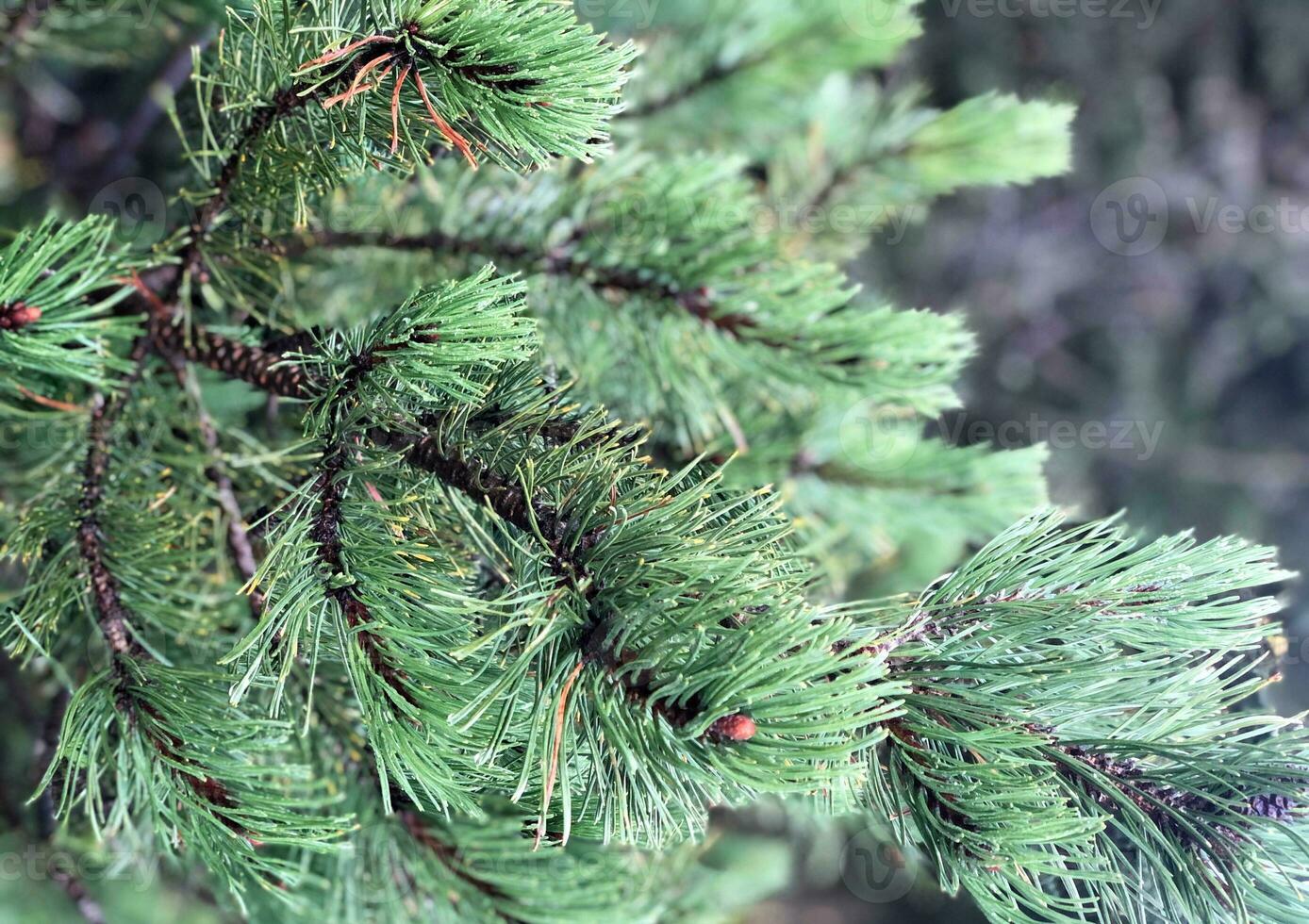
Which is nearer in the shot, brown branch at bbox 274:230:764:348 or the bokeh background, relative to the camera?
brown branch at bbox 274:230:764:348

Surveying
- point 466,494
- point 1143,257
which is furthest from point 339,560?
point 1143,257

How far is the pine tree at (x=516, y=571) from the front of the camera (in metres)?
0.22

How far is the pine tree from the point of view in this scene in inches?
8.5

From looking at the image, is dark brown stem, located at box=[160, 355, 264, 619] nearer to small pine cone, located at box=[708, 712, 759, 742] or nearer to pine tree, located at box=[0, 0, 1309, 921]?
pine tree, located at box=[0, 0, 1309, 921]

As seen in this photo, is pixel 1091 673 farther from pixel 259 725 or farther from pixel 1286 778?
pixel 259 725

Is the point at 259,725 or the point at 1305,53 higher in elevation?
the point at 1305,53

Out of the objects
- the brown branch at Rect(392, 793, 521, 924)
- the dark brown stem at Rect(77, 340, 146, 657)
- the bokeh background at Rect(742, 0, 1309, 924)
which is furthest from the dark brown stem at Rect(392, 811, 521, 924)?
the bokeh background at Rect(742, 0, 1309, 924)

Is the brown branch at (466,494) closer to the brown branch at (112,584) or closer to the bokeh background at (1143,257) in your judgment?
the brown branch at (112,584)

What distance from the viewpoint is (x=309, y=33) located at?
10.1 inches

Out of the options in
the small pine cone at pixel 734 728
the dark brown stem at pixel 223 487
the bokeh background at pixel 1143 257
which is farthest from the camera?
the bokeh background at pixel 1143 257

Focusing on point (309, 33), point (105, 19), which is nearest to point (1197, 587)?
point (309, 33)

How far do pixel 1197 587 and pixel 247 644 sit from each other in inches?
9.2

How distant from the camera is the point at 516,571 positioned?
244mm

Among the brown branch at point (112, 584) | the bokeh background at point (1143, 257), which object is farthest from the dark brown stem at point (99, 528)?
the bokeh background at point (1143, 257)
